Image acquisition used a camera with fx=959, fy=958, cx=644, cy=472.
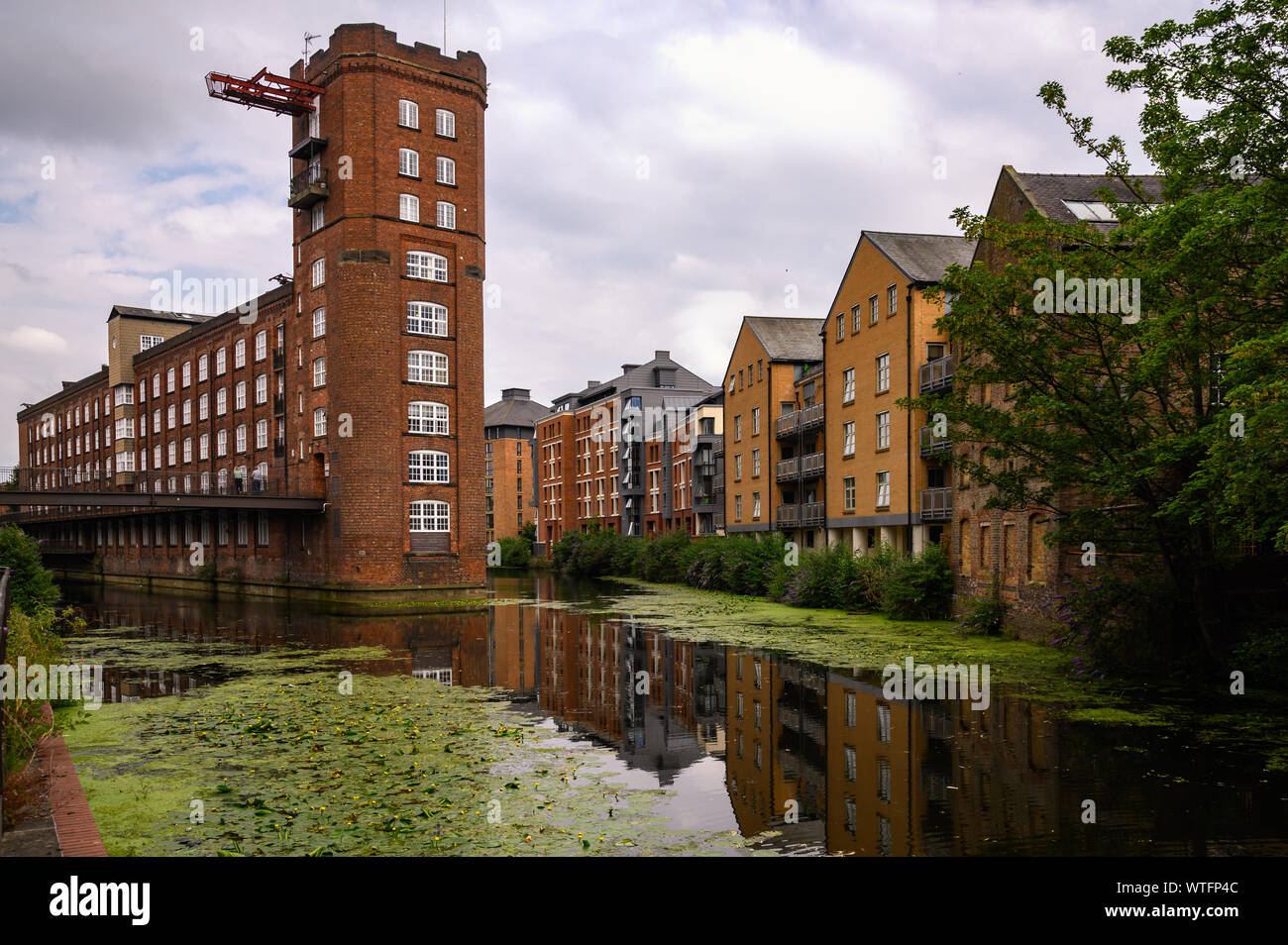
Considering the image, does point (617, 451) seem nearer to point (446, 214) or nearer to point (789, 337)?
point (789, 337)

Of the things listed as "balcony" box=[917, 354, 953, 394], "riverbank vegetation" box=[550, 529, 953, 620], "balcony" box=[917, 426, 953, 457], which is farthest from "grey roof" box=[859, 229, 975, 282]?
"riverbank vegetation" box=[550, 529, 953, 620]

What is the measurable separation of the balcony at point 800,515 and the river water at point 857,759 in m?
21.9

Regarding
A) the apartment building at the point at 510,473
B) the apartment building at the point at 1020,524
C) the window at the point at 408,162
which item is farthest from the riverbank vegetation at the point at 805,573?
the apartment building at the point at 510,473

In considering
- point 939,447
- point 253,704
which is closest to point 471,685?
point 253,704

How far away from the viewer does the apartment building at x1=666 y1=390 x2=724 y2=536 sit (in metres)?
71.2

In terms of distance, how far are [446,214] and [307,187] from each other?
6004mm

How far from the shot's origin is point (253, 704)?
1520 centimetres

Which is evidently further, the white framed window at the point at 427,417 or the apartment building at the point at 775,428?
A: the apartment building at the point at 775,428

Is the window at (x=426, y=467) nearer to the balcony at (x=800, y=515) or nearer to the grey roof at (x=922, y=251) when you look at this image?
the balcony at (x=800, y=515)

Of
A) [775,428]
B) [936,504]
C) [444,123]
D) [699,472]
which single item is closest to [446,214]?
[444,123]

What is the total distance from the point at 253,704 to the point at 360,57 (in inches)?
1239

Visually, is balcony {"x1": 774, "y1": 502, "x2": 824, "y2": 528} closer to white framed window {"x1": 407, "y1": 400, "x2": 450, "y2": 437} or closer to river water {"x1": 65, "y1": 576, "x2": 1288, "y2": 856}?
white framed window {"x1": 407, "y1": 400, "x2": 450, "y2": 437}

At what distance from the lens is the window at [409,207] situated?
1553 inches
